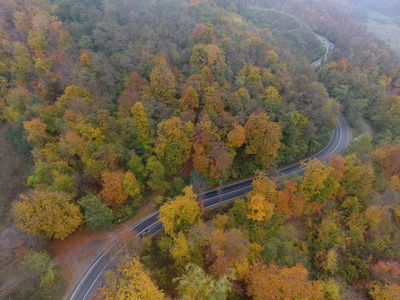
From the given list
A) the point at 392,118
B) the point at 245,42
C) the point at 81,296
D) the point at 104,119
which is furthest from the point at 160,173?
the point at 392,118

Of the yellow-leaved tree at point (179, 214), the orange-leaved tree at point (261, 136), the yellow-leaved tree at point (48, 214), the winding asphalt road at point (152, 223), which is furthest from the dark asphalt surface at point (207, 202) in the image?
the orange-leaved tree at point (261, 136)

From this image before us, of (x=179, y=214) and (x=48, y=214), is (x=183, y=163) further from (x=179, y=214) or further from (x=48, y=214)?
(x=48, y=214)

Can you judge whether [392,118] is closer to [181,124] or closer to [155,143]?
[181,124]

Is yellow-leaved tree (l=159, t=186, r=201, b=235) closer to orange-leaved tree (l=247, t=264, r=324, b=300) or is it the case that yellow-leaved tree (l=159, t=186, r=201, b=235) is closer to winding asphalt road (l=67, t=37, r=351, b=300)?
winding asphalt road (l=67, t=37, r=351, b=300)

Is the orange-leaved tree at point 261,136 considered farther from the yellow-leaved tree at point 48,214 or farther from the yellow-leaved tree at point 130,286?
the yellow-leaved tree at point 48,214

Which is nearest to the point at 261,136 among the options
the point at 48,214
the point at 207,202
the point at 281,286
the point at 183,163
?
the point at 183,163

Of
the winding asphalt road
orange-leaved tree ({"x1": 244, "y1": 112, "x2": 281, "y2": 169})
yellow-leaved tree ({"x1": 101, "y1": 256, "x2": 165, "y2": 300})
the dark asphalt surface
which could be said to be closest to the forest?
yellow-leaved tree ({"x1": 101, "y1": 256, "x2": 165, "y2": 300})
